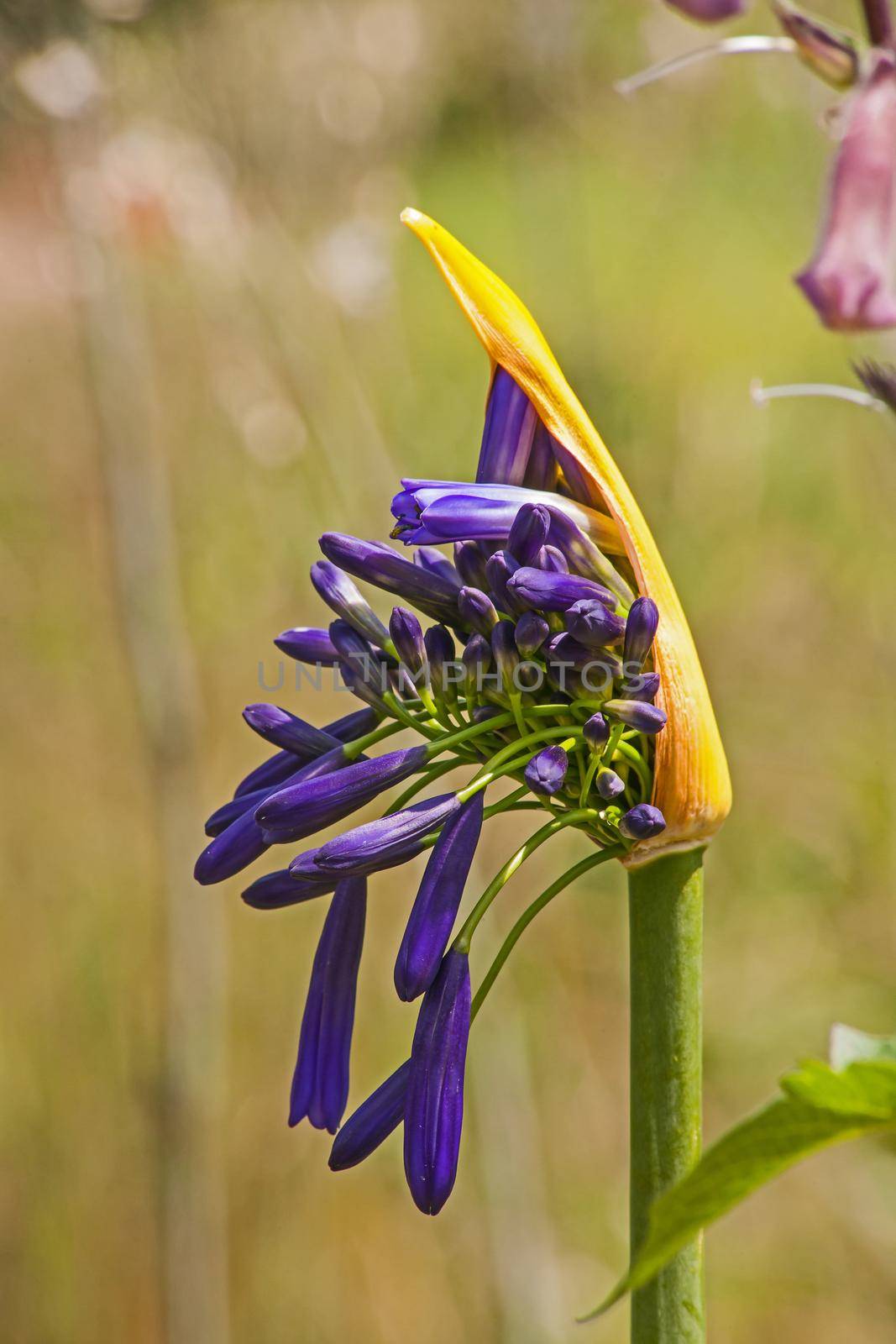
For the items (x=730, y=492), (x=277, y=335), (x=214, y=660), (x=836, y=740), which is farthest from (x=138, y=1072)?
(x=730, y=492)

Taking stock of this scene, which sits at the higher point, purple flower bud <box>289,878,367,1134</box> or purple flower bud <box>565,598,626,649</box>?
purple flower bud <box>565,598,626,649</box>

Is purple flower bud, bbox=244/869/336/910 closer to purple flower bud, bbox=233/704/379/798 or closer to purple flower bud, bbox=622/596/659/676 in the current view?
purple flower bud, bbox=233/704/379/798

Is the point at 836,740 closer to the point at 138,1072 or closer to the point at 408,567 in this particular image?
the point at 138,1072

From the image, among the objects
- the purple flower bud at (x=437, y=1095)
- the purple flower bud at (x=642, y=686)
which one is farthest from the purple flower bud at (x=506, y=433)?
the purple flower bud at (x=437, y=1095)

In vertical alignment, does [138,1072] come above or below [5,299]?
below

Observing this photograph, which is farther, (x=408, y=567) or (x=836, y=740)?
(x=836, y=740)

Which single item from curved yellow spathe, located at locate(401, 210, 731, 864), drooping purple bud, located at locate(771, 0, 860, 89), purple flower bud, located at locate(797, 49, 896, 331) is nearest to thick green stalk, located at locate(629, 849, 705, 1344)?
curved yellow spathe, located at locate(401, 210, 731, 864)
